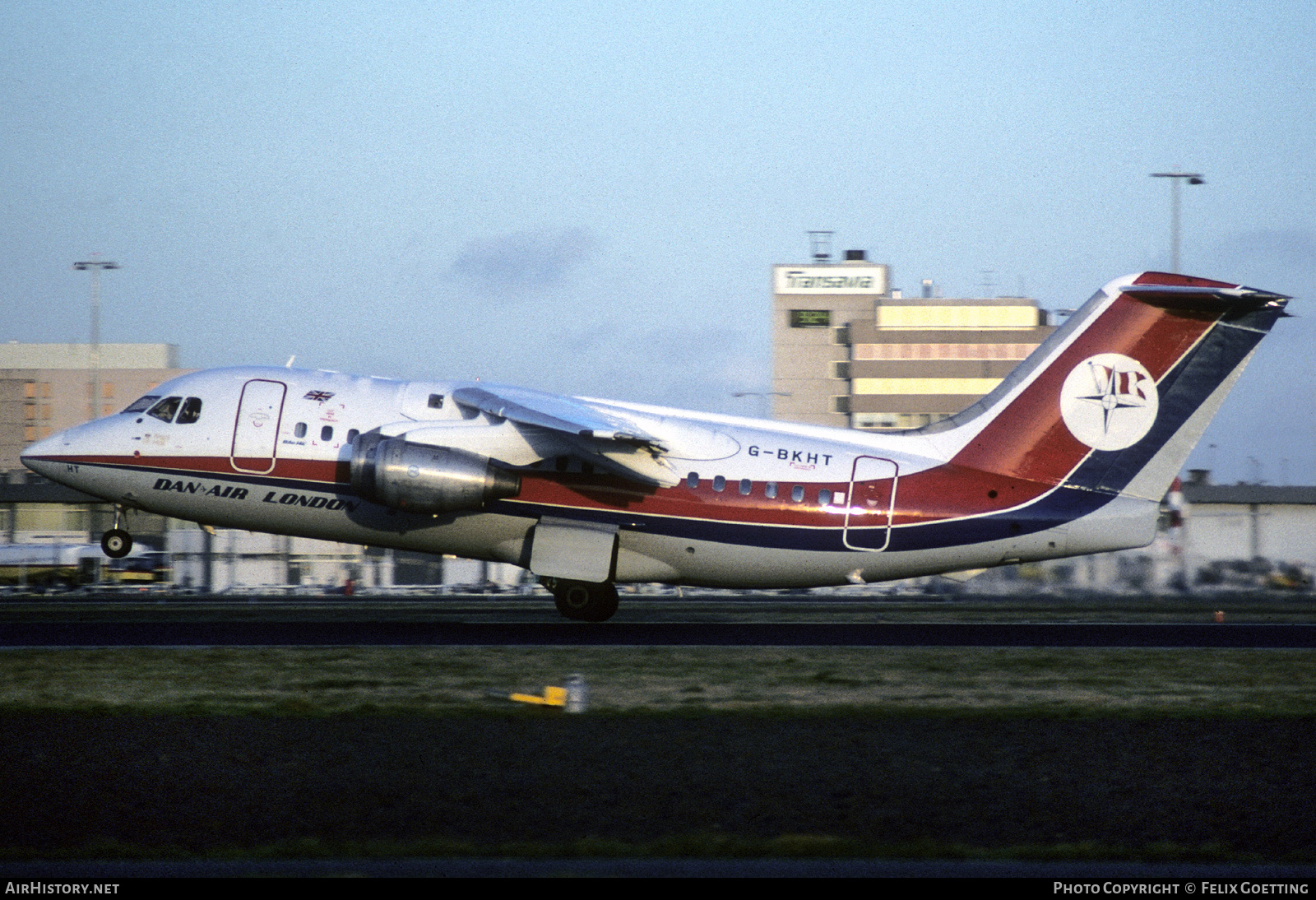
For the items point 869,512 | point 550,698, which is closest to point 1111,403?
point 869,512

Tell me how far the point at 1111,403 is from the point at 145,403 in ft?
63.9

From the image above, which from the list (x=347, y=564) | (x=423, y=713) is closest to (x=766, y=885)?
(x=423, y=713)

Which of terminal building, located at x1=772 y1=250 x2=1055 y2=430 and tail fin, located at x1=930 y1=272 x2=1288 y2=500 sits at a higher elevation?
terminal building, located at x1=772 y1=250 x2=1055 y2=430

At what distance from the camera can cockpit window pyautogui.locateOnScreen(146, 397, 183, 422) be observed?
26.0 m

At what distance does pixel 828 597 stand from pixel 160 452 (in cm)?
2295

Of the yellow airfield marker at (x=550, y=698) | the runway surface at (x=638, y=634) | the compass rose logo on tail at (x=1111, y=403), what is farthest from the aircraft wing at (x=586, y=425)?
the yellow airfield marker at (x=550, y=698)

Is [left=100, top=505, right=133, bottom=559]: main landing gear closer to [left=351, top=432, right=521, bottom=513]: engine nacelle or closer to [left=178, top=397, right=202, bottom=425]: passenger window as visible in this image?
[left=178, top=397, right=202, bottom=425]: passenger window

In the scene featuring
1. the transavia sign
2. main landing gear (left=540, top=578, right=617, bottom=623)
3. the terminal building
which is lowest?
main landing gear (left=540, top=578, right=617, bottom=623)

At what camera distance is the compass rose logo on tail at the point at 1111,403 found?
82.0 ft

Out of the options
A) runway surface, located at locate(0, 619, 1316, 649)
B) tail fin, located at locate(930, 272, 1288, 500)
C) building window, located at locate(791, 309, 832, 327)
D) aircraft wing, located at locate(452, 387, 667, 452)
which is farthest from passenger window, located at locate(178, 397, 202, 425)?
building window, located at locate(791, 309, 832, 327)

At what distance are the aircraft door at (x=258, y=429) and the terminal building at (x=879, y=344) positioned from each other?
322 feet

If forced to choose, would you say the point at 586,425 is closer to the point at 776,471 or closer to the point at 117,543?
the point at 776,471

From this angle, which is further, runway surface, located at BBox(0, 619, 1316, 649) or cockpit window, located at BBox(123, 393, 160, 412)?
cockpit window, located at BBox(123, 393, 160, 412)

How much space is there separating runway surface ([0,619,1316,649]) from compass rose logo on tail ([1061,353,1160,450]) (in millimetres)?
3863
